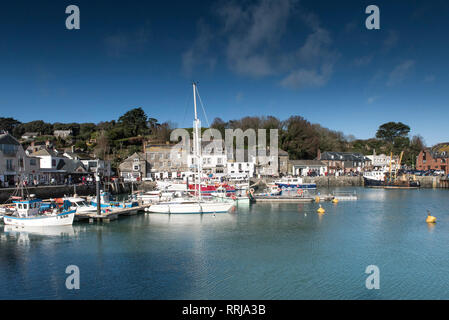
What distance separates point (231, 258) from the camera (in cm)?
1733

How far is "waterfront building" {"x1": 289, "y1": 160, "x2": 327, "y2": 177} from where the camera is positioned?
2862 inches

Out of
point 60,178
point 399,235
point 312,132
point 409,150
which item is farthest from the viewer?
point 409,150

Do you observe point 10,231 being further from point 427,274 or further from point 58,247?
point 427,274

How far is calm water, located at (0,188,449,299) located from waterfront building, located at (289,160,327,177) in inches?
1728

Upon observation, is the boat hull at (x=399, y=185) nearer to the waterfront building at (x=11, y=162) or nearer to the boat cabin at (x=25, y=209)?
the boat cabin at (x=25, y=209)

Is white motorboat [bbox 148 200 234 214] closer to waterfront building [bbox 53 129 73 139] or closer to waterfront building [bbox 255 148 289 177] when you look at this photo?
waterfront building [bbox 255 148 289 177]

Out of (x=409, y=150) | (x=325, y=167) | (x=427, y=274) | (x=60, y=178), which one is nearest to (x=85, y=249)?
(x=427, y=274)

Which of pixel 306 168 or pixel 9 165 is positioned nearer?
pixel 9 165

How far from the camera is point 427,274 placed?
15492 mm

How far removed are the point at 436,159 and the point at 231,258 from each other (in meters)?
71.6

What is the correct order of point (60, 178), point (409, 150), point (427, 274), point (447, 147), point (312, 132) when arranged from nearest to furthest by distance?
1. point (427, 274)
2. point (60, 178)
3. point (447, 147)
4. point (312, 132)
5. point (409, 150)

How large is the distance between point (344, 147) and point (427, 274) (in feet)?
291

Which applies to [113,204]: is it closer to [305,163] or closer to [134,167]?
[134,167]

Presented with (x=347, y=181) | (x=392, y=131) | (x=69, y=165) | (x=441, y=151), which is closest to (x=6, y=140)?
(x=69, y=165)
